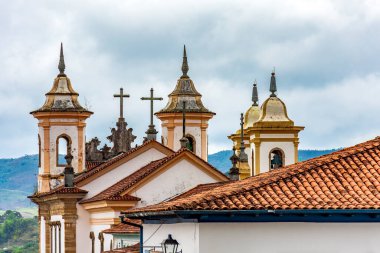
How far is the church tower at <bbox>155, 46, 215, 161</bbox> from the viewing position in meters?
64.0

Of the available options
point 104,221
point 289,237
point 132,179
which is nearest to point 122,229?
point 104,221

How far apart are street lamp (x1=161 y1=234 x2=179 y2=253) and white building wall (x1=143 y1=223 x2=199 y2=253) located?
10 centimetres

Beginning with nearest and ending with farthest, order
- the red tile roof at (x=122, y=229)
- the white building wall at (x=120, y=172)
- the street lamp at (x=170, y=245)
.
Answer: the street lamp at (x=170, y=245) < the red tile roof at (x=122, y=229) < the white building wall at (x=120, y=172)

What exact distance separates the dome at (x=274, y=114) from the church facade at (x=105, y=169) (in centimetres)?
421

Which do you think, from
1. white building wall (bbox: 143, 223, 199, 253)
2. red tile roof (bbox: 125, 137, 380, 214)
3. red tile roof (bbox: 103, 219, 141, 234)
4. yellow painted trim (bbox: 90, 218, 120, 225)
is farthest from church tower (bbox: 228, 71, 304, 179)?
red tile roof (bbox: 125, 137, 380, 214)

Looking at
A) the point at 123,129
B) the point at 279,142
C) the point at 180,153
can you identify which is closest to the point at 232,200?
the point at 180,153

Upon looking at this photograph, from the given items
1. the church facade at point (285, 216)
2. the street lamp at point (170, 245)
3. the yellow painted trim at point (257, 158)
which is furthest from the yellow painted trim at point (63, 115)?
the church facade at point (285, 216)

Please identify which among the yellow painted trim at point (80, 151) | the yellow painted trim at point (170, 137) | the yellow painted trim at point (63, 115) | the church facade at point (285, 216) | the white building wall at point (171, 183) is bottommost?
the church facade at point (285, 216)

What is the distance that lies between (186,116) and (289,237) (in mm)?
33482

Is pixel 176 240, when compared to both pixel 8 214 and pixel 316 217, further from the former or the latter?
pixel 8 214

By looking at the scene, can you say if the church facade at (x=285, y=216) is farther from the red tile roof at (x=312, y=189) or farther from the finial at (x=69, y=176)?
the finial at (x=69, y=176)

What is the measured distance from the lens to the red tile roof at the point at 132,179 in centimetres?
5012

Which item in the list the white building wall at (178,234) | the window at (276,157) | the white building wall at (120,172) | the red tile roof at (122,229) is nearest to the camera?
the white building wall at (178,234)

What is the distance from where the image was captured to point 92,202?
52.6 m
